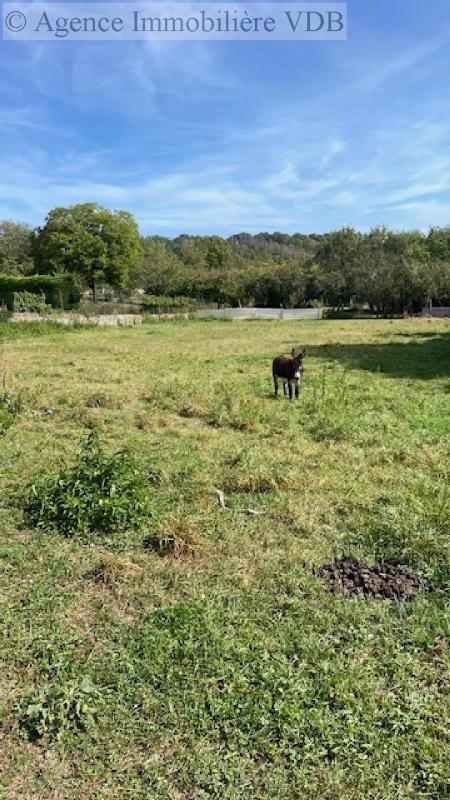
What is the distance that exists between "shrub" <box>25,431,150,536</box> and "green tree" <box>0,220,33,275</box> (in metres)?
66.1

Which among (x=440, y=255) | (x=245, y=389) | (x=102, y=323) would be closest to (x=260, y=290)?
(x=440, y=255)

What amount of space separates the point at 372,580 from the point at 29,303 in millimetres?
26603

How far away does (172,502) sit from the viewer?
4.55 metres

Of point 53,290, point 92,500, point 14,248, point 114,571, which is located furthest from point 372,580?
point 14,248

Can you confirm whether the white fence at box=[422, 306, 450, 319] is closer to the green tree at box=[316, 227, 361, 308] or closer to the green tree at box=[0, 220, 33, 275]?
the green tree at box=[316, 227, 361, 308]

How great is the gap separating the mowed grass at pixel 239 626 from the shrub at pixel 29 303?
21.5 meters

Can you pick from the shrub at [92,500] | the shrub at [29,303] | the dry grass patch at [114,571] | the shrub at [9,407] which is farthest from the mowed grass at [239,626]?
the shrub at [29,303]

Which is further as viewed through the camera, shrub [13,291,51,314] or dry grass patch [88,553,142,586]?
shrub [13,291,51,314]

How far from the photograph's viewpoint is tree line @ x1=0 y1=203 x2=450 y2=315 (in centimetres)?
3991

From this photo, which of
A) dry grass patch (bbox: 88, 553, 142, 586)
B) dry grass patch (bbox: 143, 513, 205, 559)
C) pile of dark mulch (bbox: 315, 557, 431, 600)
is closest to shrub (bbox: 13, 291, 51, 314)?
dry grass patch (bbox: 143, 513, 205, 559)

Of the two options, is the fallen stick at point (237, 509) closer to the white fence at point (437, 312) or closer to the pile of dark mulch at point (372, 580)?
the pile of dark mulch at point (372, 580)

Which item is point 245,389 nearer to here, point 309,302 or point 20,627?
point 20,627

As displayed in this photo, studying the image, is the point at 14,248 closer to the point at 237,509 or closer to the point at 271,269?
the point at 271,269

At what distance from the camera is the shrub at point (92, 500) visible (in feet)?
13.1
